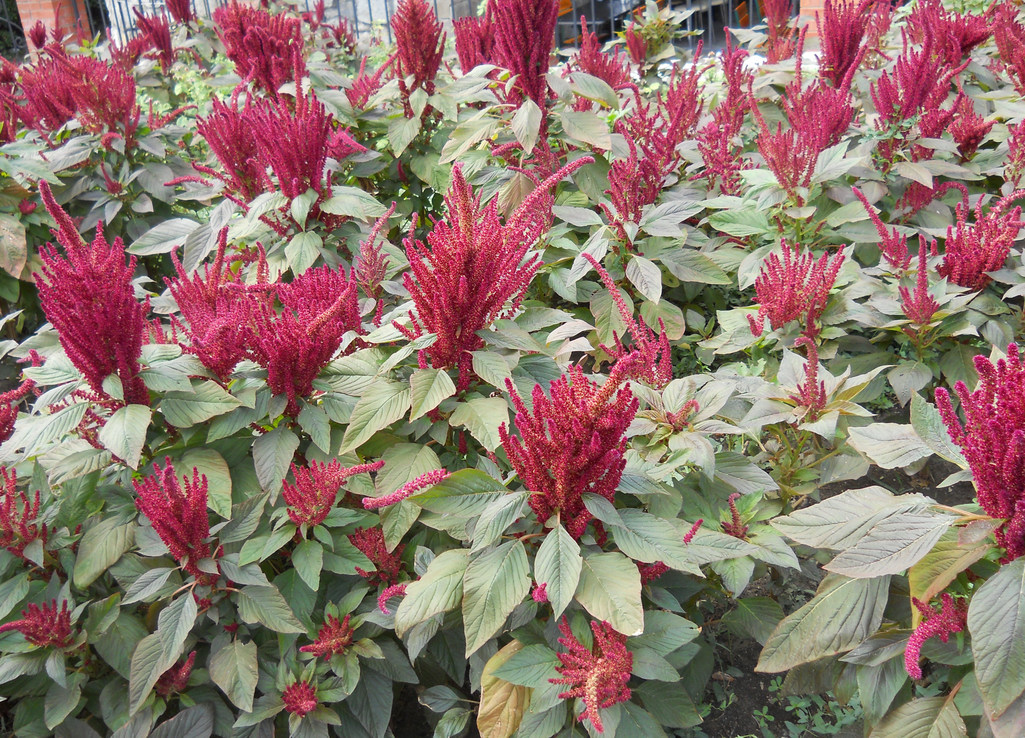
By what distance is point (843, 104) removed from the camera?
2.74 metres

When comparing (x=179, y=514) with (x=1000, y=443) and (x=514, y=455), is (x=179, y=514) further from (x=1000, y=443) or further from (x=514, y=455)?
(x=1000, y=443)

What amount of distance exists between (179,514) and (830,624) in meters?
1.31

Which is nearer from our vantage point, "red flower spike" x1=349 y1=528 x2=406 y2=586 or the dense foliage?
the dense foliage

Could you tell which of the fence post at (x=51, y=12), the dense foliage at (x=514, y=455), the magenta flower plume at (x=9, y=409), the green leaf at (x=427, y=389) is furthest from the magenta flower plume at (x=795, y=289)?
the fence post at (x=51, y=12)

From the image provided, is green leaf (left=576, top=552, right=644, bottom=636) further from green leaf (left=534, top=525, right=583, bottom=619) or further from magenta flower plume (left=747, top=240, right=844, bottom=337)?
magenta flower plume (left=747, top=240, right=844, bottom=337)

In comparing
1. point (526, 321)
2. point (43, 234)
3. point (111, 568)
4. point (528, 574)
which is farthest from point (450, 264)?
point (43, 234)

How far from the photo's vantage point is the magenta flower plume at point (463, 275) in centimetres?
141

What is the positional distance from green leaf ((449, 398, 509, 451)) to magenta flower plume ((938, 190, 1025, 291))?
1589 mm

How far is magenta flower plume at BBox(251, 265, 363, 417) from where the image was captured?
5.17ft

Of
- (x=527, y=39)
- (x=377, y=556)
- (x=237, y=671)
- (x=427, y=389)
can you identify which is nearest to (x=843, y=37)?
(x=527, y=39)

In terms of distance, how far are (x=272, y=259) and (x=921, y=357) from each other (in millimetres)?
2113

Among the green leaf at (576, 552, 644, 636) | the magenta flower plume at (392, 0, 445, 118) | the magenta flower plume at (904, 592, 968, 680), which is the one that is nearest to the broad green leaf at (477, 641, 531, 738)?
the green leaf at (576, 552, 644, 636)

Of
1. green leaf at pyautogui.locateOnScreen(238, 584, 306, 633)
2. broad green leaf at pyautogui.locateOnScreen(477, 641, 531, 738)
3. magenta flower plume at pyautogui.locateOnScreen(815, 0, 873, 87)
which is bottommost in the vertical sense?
broad green leaf at pyautogui.locateOnScreen(477, 641, 531, 738)

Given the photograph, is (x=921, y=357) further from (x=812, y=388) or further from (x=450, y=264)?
(x=450, y=264)
